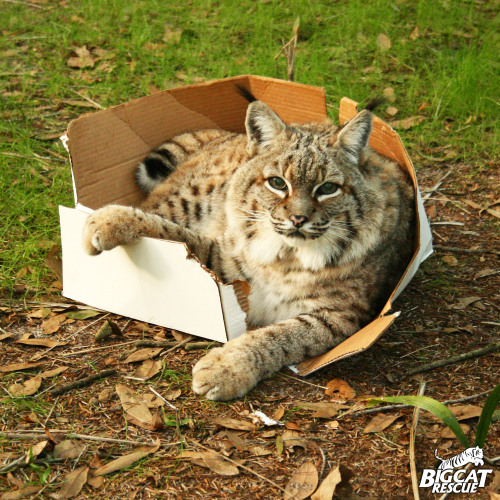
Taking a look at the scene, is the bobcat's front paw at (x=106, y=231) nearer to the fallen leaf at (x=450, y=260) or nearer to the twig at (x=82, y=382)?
the twig at (x=82, y=382)

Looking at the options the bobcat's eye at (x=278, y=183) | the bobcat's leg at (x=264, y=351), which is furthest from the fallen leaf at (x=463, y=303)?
the bobcat's eye at (x=278, y=183)

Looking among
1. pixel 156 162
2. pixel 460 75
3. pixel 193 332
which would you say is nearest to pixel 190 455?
pixel 193 332

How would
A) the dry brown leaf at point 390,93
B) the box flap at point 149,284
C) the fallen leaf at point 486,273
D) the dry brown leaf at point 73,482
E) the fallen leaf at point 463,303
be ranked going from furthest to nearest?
the dry brown leaf at point 390,93 → the fallen leaf at point 486,273 → the fallen leaf at point 463,303 → the box flap at point 149,284 → the dry brown leaf at point 73,482

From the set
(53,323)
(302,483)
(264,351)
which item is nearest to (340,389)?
(264,351)

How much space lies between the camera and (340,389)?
2.94 metres

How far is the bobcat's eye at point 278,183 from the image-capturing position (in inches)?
125

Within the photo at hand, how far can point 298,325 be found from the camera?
3160 millimetres

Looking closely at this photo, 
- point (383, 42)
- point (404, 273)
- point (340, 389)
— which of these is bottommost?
point (340, 389)

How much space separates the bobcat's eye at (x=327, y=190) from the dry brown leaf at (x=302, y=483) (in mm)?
1230

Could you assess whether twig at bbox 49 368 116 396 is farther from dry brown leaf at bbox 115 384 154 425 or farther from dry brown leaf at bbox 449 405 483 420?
dry brown leaf at bbox 449 405 483 420

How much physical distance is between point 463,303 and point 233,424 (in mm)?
1539

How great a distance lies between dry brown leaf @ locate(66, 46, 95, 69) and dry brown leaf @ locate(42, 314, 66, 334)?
3.10 metres

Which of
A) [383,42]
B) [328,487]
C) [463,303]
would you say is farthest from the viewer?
[383,42]

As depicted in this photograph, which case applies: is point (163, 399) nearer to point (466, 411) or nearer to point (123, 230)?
point (123, 230)
